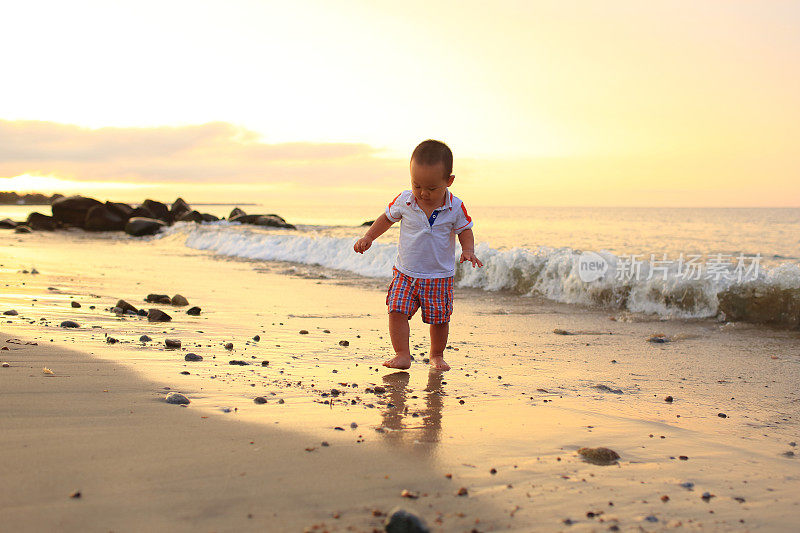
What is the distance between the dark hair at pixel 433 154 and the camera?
168 inches

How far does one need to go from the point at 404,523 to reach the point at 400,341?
8.75 ft

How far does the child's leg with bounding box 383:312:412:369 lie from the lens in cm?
440

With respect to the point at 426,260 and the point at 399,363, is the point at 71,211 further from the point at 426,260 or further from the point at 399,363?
the point at 399,363

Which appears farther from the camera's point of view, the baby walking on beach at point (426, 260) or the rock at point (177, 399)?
the baby walking on beach at point (426, 260)

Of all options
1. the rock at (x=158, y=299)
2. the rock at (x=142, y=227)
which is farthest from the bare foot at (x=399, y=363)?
the rock at (x=142, y=227)

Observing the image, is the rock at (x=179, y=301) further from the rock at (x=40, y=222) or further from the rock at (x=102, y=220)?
the rock at (x=102, y=220)

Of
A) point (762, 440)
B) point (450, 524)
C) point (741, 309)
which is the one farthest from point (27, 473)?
point (741, 309)

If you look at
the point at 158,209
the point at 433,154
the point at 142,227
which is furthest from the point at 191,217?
the point at 433,154

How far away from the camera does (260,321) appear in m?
6.39

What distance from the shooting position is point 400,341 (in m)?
4.55

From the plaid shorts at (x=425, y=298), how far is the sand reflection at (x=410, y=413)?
1.88 ft

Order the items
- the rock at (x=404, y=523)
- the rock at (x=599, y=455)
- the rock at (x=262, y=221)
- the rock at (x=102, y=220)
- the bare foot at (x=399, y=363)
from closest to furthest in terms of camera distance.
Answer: the rock at (x=404, y=523)
the rock at (x=599, y=455)
the bare foot at (x=399, y=363)
the rock at (x=102, y=220)
the rock at (x=262, y=221)

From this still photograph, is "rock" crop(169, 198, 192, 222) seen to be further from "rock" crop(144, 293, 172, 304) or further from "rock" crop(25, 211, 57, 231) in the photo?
"rock" crop(144, 293, 172, 304)

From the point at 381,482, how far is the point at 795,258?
58.2 ft
